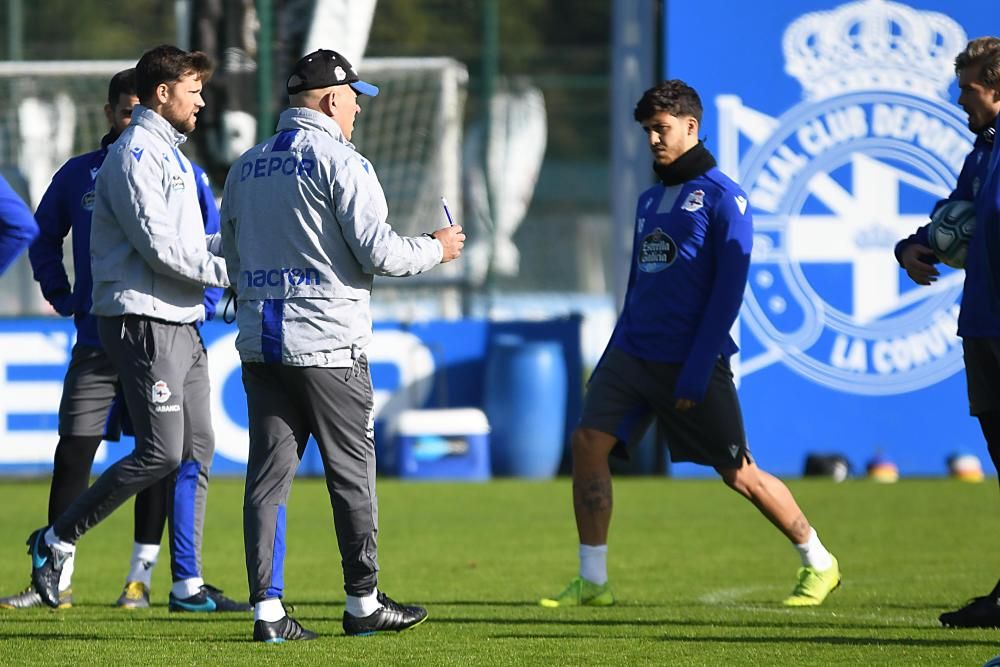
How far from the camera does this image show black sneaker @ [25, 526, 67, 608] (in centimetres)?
681

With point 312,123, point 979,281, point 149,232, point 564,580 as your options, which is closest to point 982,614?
point 979,281

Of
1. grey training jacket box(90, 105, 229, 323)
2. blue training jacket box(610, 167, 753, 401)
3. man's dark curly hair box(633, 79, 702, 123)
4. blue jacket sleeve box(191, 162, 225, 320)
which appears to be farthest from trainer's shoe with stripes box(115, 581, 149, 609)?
man's dark curly hair box(633, 79, 702, 123)

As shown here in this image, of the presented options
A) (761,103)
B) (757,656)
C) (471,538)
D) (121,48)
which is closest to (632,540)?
(471,538)

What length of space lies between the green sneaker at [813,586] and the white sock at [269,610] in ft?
7.61

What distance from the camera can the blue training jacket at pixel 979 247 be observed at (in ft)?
20.4

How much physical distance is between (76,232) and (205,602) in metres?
1.67

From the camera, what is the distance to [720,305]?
7180 mm

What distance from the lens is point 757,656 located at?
5895 millimetres

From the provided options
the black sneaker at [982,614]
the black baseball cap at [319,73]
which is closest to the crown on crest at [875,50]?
the black sneaker at [982,614]

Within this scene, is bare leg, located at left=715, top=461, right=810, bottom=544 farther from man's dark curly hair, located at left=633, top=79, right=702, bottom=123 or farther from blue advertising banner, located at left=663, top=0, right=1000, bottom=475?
blue advertising banner, located at left=663, top=0, right=1000, bottom=475

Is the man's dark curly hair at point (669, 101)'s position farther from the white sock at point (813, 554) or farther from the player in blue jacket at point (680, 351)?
the white sock at point (813, 554)

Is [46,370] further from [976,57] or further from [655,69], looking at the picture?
[976,57]

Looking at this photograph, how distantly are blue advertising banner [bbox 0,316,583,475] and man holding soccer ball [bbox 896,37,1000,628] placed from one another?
833 centimetres

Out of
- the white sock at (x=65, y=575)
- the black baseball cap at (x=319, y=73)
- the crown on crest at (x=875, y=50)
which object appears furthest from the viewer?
the crown on crest at (x=875, y=50)
